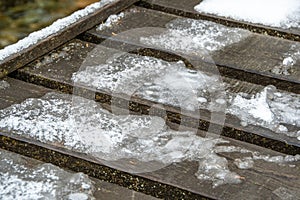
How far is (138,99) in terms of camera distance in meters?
1.28

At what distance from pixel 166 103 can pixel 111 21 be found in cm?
44

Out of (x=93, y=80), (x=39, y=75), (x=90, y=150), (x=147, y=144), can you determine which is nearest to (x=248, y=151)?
(x=147, y=144)

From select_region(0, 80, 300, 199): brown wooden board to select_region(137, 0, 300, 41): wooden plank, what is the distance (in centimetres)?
54

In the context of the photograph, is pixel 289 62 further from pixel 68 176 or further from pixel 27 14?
pixel 27 14

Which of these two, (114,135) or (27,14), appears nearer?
(114,135)

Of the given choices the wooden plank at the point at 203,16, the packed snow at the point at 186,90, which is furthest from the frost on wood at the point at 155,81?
the wooden plank at the point at 203,16

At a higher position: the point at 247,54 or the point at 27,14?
the point at 247,54

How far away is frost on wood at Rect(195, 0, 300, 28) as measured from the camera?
1.63m

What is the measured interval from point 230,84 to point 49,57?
431 millimetres

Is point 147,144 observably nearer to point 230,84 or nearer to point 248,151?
point 248,151

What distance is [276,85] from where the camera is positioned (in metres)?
1.37

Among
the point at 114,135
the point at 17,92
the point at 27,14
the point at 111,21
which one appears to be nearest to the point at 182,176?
the point at 114,135

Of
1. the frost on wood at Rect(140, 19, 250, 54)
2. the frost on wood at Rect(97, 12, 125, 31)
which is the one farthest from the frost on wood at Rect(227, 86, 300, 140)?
the frost on wood at Rect(97, 12, 125, 31)

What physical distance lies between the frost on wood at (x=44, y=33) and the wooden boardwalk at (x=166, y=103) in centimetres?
2
